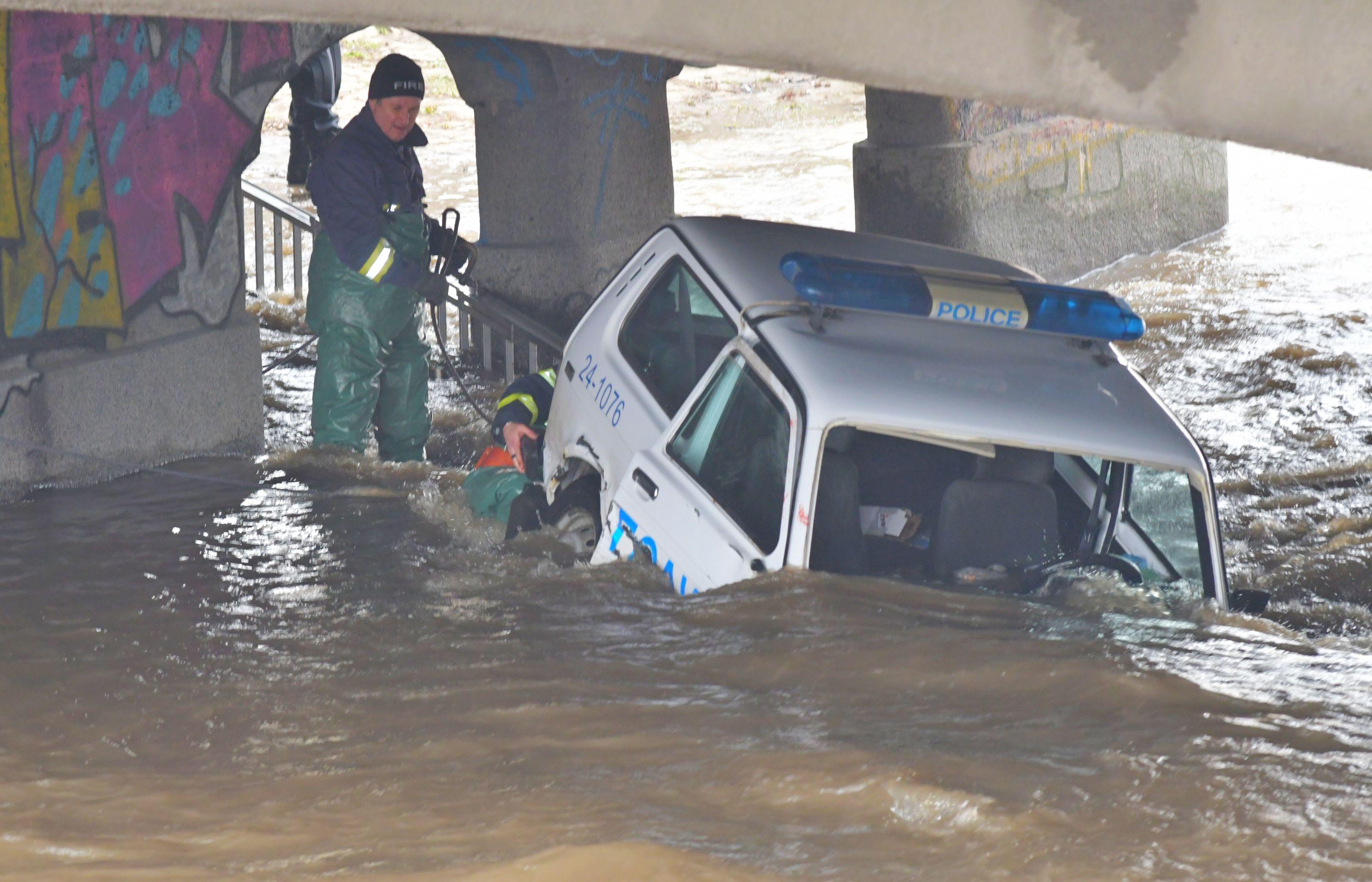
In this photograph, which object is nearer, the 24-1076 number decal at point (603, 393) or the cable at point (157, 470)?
the 24-1076 number decal at point (603, 393)

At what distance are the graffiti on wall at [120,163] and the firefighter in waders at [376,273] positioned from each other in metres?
0.78

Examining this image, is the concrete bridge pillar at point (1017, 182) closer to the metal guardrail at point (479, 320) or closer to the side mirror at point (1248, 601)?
the metal guardrail at point (479, 320)

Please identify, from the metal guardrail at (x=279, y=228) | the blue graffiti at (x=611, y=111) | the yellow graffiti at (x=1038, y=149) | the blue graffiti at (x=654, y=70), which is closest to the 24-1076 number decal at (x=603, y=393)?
the blue graffiti at (x=611, y=111)

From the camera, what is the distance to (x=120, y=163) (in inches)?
270

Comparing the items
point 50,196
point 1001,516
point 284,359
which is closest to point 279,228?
point 284,359

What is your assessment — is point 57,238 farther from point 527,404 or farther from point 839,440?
point 839,440

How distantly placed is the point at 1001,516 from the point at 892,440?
457mm

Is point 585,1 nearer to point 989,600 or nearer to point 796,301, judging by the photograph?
point 796,301

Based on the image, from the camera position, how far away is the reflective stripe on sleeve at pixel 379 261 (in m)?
6.60

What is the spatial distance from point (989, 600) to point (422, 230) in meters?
3.83

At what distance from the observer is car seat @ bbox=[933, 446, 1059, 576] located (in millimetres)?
4398

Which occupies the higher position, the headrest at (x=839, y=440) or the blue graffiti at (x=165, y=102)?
the blue graffiti at (x=165, y=102)

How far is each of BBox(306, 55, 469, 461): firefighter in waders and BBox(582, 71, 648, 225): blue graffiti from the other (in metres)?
2.85

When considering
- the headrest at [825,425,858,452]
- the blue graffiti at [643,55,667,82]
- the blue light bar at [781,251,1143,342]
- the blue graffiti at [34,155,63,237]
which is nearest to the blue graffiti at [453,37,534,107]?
the blue graffiti at [643,55,667,82]
